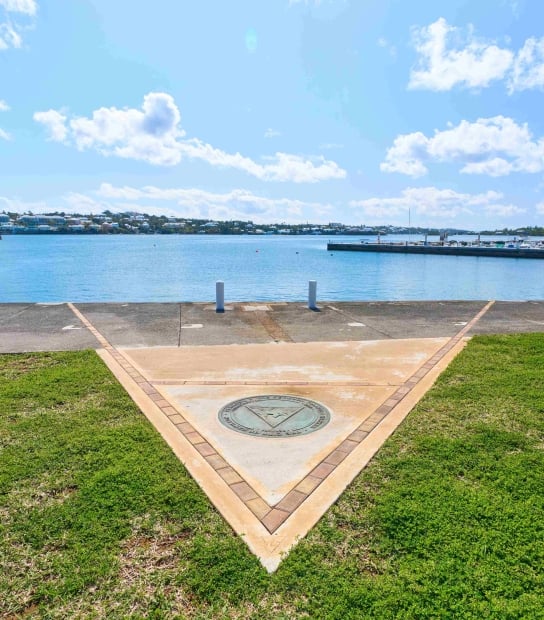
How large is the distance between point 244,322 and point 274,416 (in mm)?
6309

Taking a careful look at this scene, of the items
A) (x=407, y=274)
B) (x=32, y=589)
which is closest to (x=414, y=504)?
(x=32, y=589)

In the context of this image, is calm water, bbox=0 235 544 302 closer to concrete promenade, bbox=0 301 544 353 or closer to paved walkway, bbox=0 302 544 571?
concrete promenade, bbox=0 301 544 353

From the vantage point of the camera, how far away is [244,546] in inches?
129

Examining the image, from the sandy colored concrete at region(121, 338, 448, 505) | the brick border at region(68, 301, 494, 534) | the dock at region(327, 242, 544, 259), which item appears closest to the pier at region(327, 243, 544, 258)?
the dock at region(327, 242, 544, 259)

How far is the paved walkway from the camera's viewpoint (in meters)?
4.05

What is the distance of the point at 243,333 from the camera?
10500 millimetres

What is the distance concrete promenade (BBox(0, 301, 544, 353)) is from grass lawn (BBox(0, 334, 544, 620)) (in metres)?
4.56

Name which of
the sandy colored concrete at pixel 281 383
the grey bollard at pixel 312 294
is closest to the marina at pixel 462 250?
the grey bollard at pixel 312 294

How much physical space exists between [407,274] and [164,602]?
198 feet

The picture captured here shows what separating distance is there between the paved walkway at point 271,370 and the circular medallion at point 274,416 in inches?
4.7

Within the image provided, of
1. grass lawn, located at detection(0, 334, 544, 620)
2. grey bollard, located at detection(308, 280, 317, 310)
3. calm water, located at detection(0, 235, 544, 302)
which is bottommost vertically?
calm water, located at detection(0, 235, 544, 302)

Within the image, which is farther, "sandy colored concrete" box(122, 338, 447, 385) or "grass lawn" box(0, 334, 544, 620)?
"sandy colored concrete" box(122, 338, 447, 385)

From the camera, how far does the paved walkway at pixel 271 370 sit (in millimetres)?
4047

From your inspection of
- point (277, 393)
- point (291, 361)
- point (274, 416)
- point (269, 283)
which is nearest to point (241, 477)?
point (274, 416)
